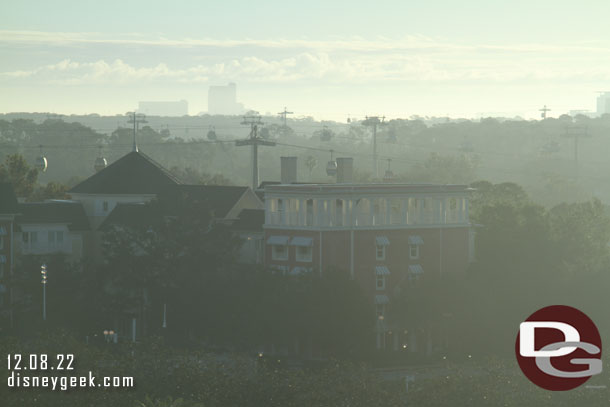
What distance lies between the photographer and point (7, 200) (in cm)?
9275

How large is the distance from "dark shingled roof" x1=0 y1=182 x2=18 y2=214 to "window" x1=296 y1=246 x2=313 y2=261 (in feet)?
72.5

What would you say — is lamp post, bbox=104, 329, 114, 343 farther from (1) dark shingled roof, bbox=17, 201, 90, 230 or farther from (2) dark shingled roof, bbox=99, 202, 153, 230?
(1) dark shingled roof, bbox=17, 201, 90, 230

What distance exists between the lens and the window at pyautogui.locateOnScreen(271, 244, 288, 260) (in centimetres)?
8625

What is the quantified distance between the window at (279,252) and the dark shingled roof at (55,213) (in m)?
17.8

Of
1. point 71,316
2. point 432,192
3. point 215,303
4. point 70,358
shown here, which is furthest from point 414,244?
point 70,358

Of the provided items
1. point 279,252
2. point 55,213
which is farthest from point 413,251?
point 55,213

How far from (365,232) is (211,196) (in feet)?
44.7

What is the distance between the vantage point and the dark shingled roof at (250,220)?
8956 centimetres

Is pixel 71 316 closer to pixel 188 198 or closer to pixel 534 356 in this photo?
pixel 188 198

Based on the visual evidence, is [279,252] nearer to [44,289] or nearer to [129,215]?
[129,215]

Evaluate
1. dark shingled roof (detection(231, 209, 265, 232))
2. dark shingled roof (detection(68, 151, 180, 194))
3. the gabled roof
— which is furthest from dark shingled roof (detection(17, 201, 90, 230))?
dark shingled roof (detection(231, 209, 265, 232))

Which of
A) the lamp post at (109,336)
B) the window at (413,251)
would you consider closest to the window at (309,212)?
the window at (413,251)

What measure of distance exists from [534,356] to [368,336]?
42.4 feet

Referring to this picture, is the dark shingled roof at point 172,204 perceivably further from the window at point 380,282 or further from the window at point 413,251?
the window at point 413,251
